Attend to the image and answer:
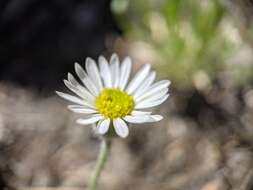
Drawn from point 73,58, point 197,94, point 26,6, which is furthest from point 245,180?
point 26,6

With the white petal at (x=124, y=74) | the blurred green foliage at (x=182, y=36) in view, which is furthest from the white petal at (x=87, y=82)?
the blurred green foliage at (x=182, y=36)

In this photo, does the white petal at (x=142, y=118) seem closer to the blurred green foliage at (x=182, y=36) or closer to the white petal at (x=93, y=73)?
the white petal at (x=93, y=73)

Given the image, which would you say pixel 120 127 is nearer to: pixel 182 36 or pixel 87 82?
pixel 87 82

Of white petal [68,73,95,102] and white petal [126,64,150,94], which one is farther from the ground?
white petal [126,64,150,94]

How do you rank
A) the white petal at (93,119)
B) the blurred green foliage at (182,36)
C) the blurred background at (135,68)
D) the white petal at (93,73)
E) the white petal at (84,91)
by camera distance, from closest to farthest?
1. the white petal at (93,119)
2. the white petal at (84,91)
3. the white petal at (93,73)
4. the blurred background at (135,68)
5. the blurred green foliage at (182,36)

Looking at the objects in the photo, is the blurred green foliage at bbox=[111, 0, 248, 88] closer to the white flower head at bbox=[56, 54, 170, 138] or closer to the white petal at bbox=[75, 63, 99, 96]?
the white flower head at bbox=[56, 54, 170, 138]

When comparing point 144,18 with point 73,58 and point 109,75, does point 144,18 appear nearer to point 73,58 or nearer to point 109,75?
point 73,58

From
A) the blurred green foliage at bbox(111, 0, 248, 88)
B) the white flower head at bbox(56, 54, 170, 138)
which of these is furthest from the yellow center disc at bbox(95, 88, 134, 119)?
the blurred green foliage at bbox(111, 0, 248, 88)
